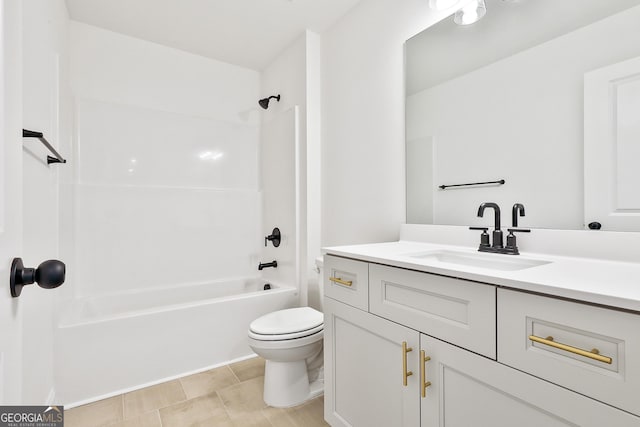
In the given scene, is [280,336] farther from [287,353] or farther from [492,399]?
[492,399]

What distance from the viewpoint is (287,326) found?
5.81 feet

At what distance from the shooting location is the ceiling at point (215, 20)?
209 centimetres

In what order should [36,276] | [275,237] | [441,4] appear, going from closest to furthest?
[36,276]
[441,4]
[275,237]

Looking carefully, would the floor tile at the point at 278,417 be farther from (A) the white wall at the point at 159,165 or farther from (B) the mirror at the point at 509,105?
(A) the white wall at the point at 159,165

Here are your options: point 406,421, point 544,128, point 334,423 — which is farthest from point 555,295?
point 334,423

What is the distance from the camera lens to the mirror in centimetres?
115

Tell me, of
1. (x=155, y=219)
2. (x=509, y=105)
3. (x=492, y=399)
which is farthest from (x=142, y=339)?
(x=509, y=105)

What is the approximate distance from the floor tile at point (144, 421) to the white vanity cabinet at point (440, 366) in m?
0.89

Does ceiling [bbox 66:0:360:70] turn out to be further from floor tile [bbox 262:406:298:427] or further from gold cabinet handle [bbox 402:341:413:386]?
floor tile [bbox 262:406:298:427]

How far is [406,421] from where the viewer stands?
1.09 meters

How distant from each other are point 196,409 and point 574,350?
5.71ft

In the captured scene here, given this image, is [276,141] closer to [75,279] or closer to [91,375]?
[75,279]

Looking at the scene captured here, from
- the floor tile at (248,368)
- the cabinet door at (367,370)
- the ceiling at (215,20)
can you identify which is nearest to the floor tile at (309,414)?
the cabinet door at (367,370)

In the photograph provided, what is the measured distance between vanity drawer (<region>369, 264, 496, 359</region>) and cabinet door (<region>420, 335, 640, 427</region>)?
4 centimetres
